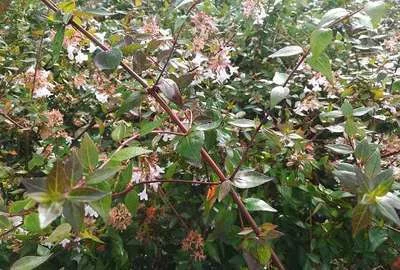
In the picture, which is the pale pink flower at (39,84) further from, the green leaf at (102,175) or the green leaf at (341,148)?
the green leaf at (341,148)

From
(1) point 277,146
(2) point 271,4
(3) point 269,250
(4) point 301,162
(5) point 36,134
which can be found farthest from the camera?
(2) point 271,4

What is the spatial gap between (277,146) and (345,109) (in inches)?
8.9

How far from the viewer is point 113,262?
1218mm

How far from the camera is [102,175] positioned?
2.51 ft

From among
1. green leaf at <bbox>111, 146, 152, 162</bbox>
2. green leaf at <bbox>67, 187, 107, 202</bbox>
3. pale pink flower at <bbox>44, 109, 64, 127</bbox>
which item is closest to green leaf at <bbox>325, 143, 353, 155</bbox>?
green leaf at <bbox>111, 146, 152, 162</bbox>

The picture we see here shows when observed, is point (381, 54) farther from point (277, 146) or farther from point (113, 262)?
point (113, 262)

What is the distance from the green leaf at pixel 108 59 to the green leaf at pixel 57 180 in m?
0.31

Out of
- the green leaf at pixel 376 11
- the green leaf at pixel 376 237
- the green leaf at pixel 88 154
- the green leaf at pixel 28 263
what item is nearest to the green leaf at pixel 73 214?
the green leaf at pixel 88 154

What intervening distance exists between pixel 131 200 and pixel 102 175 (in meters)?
0.27

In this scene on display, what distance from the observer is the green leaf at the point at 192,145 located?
3.12 ft

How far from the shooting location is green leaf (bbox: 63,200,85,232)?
71cm


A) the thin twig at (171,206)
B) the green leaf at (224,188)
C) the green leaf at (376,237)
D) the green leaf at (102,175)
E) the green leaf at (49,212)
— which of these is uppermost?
the green leaf at (49,212)

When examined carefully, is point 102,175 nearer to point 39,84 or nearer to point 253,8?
point 39,84

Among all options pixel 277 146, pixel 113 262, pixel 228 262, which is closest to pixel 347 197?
pixel 277 146
